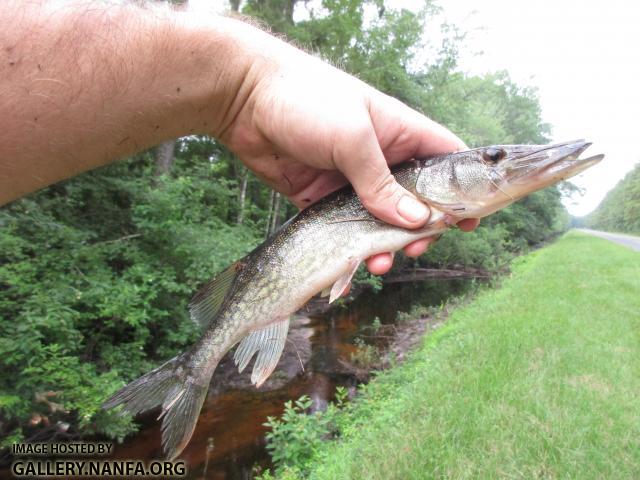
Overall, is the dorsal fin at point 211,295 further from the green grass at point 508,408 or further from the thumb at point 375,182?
the green grass at point 508,408

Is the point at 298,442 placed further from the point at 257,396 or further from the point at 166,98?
the point at 166,98

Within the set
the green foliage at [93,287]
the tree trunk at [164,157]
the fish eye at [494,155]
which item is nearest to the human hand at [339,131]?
the fish eye at [494,155]

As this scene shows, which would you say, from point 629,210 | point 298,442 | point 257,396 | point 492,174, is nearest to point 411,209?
point 492,174

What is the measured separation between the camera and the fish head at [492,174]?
2.04 metres

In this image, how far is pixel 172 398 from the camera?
2266 millimetres

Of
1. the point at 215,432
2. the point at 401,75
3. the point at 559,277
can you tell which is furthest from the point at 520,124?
the point at 215,432

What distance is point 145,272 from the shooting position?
21.7ft

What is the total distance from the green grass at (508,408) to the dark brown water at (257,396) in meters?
1.33

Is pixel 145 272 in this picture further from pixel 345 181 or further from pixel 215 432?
pixel 345 181

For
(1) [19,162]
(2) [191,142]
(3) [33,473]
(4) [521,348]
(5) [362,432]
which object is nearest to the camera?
(1) [19,162]

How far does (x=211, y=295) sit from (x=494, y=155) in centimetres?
193

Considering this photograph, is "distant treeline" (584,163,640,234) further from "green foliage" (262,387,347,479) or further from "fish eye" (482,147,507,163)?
"fish eye" (482,147,507,163)

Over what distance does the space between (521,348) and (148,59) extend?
6.25 m

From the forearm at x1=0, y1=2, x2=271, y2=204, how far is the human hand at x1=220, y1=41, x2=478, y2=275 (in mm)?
188
